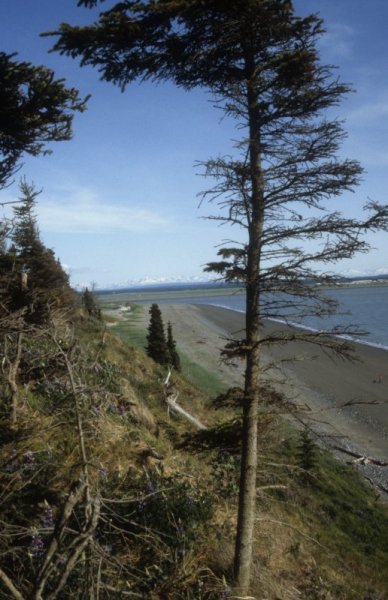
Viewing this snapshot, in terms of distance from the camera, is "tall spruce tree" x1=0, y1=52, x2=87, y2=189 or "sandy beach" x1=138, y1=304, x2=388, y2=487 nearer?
"tall spruce tree" x1=0, y1=52, x2=87, y2=189

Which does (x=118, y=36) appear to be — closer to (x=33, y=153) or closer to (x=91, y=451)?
(x=33, y=153)

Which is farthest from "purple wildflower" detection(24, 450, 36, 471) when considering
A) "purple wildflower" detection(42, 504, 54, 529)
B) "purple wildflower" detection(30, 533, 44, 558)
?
"purple wildflower" detection(30, 533, 44, 558)

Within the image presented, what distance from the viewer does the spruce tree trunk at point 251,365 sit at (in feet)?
20.3

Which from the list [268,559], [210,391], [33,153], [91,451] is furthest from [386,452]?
[33,153]

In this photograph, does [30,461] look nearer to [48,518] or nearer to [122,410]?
[48,518]

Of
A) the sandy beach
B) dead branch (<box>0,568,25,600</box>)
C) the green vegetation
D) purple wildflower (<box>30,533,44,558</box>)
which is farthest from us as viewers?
the sandy beach

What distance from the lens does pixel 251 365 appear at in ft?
21.2

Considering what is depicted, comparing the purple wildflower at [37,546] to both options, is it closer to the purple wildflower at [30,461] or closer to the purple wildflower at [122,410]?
the purple wildflower at [30,461]

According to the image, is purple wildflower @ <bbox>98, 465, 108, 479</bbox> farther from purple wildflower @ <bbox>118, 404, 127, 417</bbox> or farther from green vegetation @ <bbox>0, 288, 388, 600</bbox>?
purple wildflower @ <bbox>118, 404, 127, 417</bbox>

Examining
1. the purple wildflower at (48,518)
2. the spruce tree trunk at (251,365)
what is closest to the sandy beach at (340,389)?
the spruce tree trunk at (251,365)

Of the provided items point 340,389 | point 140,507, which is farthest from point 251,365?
point 340,389

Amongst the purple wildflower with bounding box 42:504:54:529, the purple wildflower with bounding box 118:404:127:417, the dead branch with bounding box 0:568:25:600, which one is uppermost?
the dead branch with bounding box 0:568:25:600

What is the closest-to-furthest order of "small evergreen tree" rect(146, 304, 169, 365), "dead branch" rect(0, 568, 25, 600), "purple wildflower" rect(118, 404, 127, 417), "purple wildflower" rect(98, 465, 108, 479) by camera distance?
"dead branch" rect(0, 568, 25, 600)
"purple wildflower" rect(98, 465, 108, 479)
"purple wildflower" rect(118, 404, 127, 417)
"small evergreen tree" rect(146, 304, 169, 365)

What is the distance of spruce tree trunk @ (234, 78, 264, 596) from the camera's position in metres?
6.18
